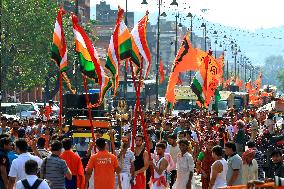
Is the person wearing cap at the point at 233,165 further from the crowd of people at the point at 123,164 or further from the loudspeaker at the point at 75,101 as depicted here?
the loudspeaker at the point at 75,101

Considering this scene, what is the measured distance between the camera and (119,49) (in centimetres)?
2214

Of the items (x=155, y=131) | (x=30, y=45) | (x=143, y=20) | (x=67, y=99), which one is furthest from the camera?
(x=30, y=45)

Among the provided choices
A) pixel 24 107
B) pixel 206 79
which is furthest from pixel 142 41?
pixel 24 107

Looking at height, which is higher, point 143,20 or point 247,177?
point 143,20

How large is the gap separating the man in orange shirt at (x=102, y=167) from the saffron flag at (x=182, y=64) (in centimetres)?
1496

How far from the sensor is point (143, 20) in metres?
23.5

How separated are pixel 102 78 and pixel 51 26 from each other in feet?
145

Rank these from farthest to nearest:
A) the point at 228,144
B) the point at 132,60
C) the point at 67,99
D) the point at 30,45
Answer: the point at 30,45 < the point at 67,99 < the point at 132,60 < the point at 228,144

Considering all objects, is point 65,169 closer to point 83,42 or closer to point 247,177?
point 247,177

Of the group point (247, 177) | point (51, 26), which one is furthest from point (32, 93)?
point (247, 177)

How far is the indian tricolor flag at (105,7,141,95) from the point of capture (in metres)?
21.4

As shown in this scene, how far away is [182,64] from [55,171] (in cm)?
1835

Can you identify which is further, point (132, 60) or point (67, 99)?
point (67, 99)

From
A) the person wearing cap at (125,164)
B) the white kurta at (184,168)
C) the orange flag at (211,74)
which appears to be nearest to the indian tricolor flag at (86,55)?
the person wearing cap at (125,164)
